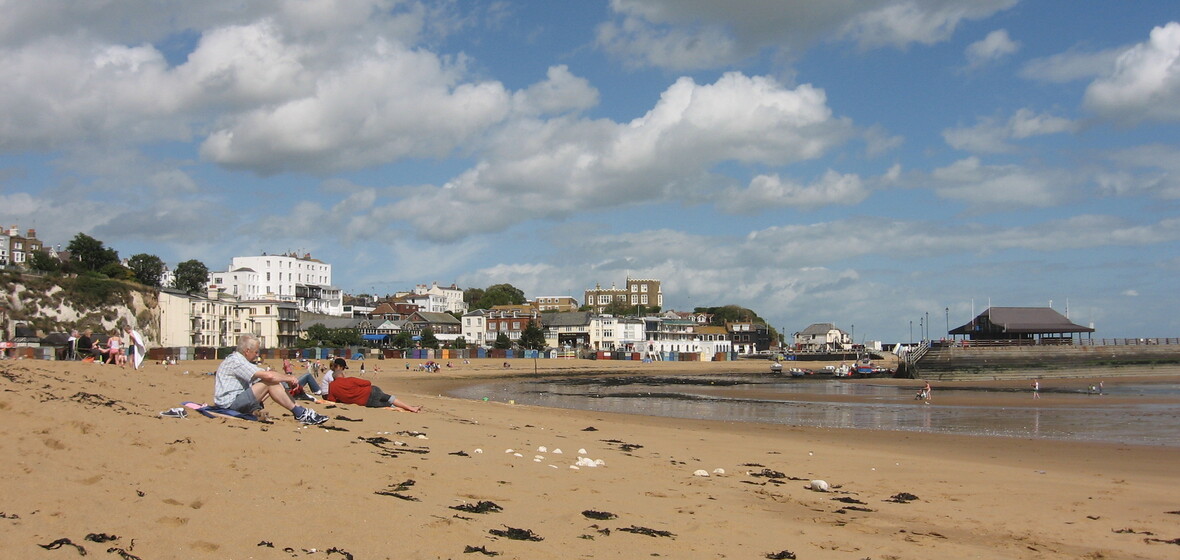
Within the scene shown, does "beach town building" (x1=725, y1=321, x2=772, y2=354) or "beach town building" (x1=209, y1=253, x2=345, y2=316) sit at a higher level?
"beach town building" (x1=209, y1=253, x2=345, y2=316)

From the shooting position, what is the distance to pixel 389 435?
1120cm

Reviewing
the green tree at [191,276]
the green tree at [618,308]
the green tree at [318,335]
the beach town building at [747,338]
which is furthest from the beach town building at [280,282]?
the beach town building at [747,338]

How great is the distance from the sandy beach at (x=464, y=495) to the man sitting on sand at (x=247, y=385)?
516mm

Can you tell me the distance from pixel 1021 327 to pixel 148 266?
108 m

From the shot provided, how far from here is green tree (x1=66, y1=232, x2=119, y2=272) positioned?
318 ft

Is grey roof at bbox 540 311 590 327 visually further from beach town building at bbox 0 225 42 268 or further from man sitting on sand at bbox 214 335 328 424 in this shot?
man sitting on sand at bbox 214 335 328 424

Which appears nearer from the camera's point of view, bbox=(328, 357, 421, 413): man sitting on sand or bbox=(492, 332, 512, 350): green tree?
bbox=(328, 357, 421, 413): man sitting on sand

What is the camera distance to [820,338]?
15888 cm

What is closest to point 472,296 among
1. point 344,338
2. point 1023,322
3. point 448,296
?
point 448,296

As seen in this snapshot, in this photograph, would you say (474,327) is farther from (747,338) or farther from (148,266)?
(747,338)

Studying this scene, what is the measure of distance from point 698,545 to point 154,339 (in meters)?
74.2

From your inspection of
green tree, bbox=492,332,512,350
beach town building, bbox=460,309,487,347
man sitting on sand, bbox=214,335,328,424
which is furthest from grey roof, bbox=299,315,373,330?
man sitting on sand, bbox=214,335,328,424

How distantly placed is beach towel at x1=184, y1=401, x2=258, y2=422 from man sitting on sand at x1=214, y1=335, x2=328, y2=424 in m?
0.06

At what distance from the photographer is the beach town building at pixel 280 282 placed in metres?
132
